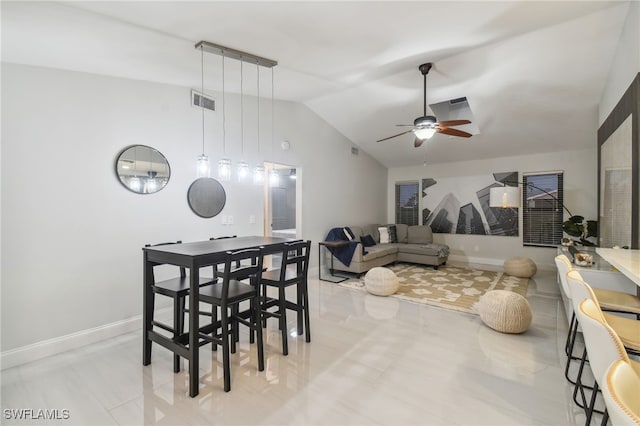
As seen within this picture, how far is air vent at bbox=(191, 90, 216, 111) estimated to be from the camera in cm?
395

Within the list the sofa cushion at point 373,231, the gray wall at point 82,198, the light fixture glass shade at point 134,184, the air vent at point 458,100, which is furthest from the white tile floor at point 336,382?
the sofa cushion at point 373,231

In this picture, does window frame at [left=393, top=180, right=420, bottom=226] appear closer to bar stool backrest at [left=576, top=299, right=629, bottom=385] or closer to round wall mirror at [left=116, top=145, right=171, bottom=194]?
round wall mirror at [left=116, top=145, right=171, bottom=194]

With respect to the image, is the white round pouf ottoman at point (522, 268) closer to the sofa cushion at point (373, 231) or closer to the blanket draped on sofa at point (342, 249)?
the sofa cushion at point (373, 231)

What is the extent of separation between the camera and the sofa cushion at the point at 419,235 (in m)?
7.30

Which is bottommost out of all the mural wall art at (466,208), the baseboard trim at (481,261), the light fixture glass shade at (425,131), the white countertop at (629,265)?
the baseboard trim at (481,261)

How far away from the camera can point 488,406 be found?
6.95 feet

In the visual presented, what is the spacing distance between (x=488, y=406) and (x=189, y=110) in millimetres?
4348

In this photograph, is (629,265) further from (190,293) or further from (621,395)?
(190,293)

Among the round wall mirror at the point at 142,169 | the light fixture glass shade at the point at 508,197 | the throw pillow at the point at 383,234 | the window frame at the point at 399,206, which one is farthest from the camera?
the window frame at the point at 399,206

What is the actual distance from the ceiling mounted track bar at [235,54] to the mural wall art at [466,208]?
18.9ft

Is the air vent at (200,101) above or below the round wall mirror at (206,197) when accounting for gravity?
above

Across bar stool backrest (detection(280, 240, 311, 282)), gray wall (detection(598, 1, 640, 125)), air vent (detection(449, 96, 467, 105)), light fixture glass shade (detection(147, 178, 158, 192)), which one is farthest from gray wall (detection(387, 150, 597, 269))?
light fixture glass shade (detection(147, 178, 158, 192))

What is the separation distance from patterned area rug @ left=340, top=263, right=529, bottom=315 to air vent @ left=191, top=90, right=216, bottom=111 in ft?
11.6

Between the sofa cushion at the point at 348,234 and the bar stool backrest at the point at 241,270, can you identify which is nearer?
the bar stool backrest at the point at 241,270
